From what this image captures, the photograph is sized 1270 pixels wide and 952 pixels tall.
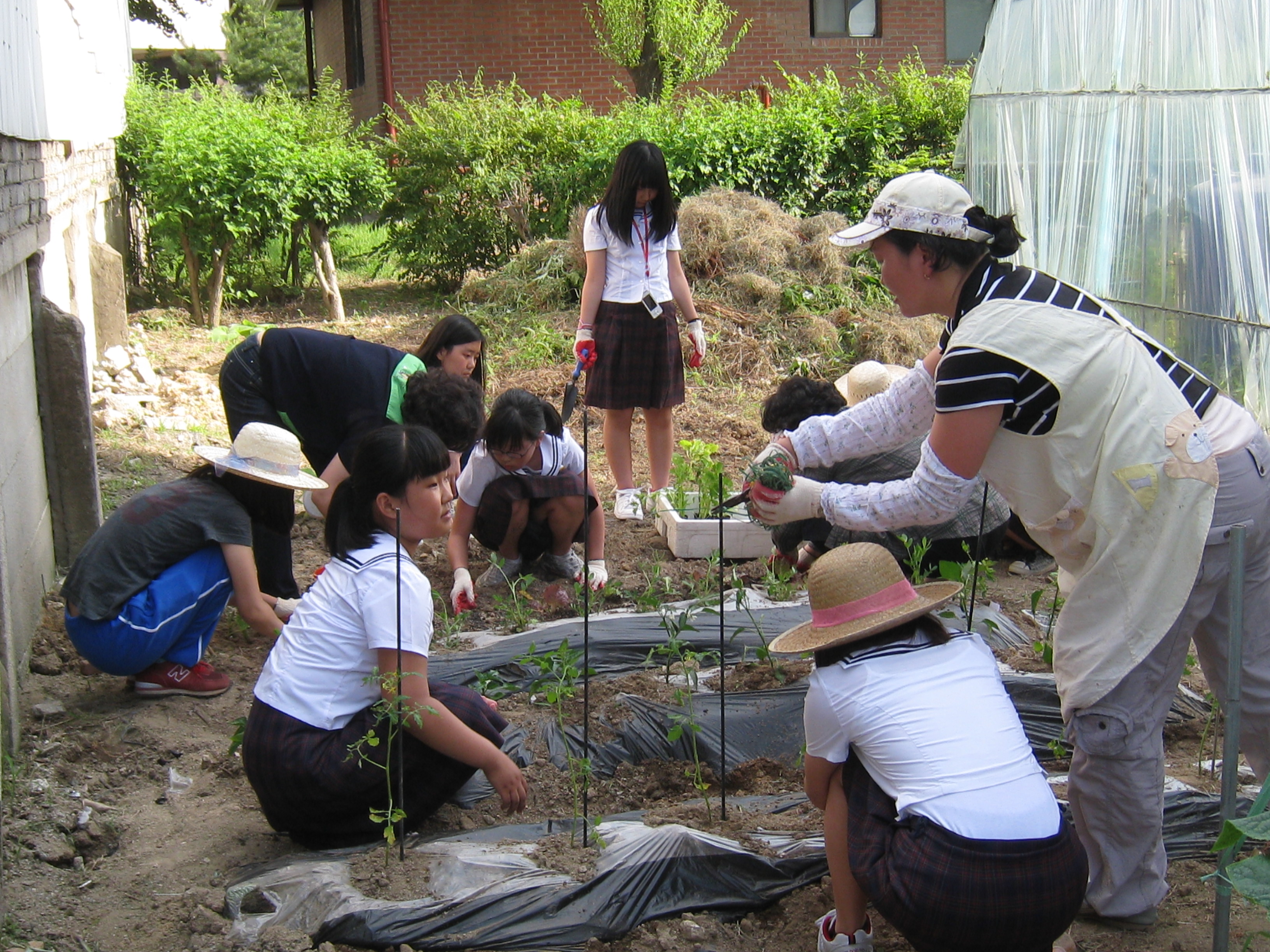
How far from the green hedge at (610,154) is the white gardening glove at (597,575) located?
6369 millimetres

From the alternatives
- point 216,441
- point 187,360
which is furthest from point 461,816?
point 187,360

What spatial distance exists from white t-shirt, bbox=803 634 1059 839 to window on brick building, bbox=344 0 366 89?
16092 millimetres

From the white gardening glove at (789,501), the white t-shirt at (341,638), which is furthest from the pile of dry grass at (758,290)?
the white t-shirt at (341,638)

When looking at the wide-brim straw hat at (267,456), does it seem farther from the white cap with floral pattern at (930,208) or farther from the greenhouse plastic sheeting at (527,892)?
the white cap with floral pattern at (930,208)

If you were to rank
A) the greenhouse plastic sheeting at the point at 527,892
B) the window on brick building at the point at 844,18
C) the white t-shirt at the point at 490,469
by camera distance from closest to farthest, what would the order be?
the greenhouse plastic sheeting at the point at 527,892
the white t-shirt at the point at 490,469
the window on brick building at the point at 844,18

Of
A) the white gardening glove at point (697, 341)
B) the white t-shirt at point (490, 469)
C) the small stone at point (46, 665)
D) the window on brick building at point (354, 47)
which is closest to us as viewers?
the small stone at point (46, 665)

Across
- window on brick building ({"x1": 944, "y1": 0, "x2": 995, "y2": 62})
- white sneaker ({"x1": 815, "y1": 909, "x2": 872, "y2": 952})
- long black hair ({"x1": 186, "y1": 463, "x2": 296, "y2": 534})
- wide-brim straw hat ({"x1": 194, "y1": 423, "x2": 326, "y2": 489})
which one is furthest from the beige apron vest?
window on brick building ({"x1": 944, "y1": 0, "x2": 995, "y2": 62})

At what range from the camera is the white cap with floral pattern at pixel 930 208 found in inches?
88.7

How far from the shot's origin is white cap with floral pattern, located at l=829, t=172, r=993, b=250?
7.39 feet

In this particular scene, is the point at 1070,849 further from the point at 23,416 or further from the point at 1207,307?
the point at 1207,307

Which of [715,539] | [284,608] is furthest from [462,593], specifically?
[715,539]

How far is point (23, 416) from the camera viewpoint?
163 inches

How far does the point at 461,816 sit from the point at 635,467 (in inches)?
148

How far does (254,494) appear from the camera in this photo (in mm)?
3539
